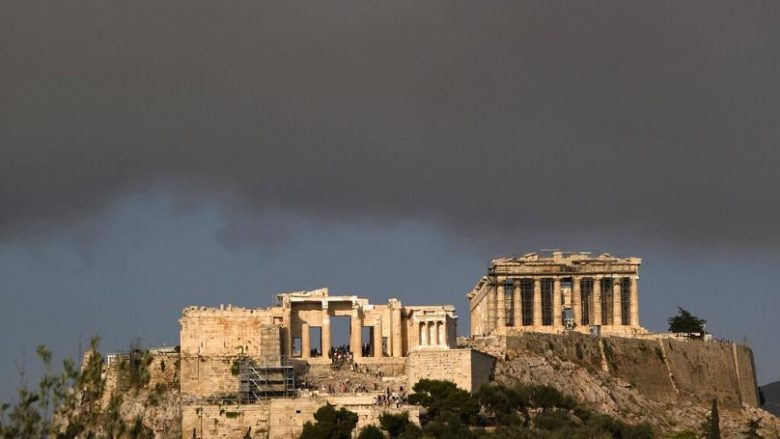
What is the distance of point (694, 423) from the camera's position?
330 ft

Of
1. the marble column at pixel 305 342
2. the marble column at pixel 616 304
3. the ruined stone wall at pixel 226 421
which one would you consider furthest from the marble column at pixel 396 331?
the marble column at pixel 616 304

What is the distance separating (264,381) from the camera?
87.2 metres

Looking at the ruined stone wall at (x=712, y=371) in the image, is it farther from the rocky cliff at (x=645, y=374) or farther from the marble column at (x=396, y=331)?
the marble column at (x=396, y=331)

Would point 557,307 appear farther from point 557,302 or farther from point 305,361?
point 305,361

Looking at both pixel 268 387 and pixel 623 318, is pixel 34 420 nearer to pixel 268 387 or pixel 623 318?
pixel 268 387

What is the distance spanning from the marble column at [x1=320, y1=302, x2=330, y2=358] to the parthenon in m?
20.0

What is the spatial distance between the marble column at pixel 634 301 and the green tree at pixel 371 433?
3480 centimetres

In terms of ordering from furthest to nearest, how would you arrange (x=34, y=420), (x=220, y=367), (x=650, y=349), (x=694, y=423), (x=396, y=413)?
(x=650, y=349)
(x=694, y=423)
(x=220, y=367)
(x=396, y=413)
(x=34, y=420)

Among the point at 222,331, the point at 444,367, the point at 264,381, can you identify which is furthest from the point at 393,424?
the point at 222,331

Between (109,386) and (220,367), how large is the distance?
5.68 metres

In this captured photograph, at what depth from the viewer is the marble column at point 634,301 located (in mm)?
111750

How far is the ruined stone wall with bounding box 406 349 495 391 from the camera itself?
284 feet

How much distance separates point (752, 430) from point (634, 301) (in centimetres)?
1627

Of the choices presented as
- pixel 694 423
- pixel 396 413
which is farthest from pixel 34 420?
pixel 694 423
